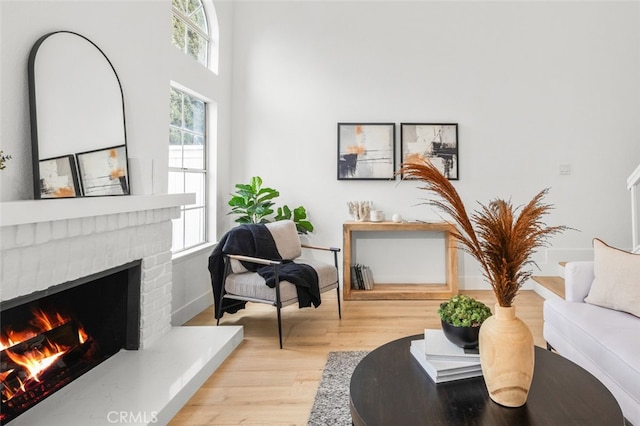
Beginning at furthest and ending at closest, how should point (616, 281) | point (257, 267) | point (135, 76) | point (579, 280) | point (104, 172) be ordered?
1. point (257, 267)
2. point (135, 76)
3. point (579, 280)
4. point (104, 172)
5. point (616, 281)

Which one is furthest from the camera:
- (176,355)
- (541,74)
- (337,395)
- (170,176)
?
(541,74)

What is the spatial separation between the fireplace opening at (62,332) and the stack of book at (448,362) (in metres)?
1.57

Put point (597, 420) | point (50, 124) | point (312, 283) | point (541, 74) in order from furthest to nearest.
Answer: point (541, 74) → point (312, 283) → point (50, 124) → point (597, 420)

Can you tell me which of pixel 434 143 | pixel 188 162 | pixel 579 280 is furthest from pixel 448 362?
pixel 434 143

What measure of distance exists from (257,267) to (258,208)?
2.72 feet

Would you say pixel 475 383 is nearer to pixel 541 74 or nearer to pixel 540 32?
pixel 541 74

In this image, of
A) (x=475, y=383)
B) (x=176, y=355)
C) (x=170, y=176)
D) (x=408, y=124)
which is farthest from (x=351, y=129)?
(x=475, y=383)

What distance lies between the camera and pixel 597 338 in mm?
1691

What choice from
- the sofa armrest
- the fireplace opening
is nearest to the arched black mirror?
the fireplace opening

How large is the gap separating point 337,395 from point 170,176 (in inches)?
86.6

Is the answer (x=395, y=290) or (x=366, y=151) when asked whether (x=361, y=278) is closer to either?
(x=395, y=290)

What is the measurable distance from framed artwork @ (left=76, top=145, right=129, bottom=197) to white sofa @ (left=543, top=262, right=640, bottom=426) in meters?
2.58

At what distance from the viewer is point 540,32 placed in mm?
4000

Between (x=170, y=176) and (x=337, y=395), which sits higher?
(x=170, y=176)
